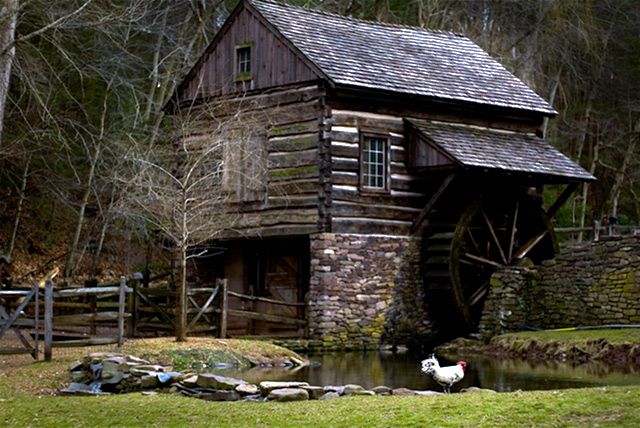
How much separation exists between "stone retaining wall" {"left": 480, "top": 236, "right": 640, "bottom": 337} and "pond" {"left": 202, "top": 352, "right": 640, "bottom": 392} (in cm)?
298

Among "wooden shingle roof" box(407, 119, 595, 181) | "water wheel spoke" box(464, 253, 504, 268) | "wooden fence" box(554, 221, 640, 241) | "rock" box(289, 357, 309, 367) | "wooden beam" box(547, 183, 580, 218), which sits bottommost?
"rock" box(289, 357, 309, 367)

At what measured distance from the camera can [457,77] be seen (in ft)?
84.8

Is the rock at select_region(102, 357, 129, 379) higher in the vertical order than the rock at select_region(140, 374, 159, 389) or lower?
higher

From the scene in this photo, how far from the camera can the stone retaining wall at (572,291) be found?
2084 centimetres

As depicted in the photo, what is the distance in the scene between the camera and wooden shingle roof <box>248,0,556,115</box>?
23422mm

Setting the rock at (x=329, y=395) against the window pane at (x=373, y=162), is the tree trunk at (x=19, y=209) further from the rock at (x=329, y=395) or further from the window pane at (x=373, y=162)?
the rock at (x=329, y=395)

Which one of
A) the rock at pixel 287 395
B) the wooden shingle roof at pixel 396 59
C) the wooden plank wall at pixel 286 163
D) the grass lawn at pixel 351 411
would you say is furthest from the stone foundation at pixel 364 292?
the grass lawn at pixel 351 411

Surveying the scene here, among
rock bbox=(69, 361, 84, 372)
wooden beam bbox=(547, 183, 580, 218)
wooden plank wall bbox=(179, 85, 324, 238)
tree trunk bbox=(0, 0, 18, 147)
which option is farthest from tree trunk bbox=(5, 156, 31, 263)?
wooden beam bbox=(547, 183, 580, 218)

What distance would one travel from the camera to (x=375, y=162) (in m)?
23.7

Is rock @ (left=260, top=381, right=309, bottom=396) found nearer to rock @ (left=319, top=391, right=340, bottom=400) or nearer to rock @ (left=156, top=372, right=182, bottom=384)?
rock @ (left=319, top=391, right=340, bottom=400)

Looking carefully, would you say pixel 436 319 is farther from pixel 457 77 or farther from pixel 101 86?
pixel 101 86

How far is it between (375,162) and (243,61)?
13.5ft

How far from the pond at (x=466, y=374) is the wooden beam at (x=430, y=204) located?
187 inches

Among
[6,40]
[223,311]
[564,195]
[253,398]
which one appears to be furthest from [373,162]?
[253,398]
